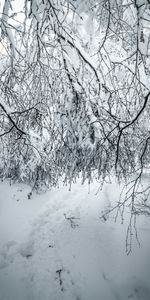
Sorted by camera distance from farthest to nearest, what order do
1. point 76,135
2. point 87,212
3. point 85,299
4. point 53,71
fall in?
point 87,212, point 85,299, point 76,135, point 53,71

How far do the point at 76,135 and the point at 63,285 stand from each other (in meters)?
3.36

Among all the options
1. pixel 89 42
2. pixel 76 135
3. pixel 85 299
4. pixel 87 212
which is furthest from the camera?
pixel 87 212

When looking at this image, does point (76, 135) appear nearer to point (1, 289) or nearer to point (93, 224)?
point (1, 289)

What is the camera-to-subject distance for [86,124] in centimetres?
300

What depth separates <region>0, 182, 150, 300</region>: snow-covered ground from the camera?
4.86 m

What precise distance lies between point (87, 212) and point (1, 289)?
3.11m

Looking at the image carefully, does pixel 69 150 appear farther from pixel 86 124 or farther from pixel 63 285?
pixel 63 285

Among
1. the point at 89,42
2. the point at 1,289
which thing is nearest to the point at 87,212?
the point at 1,289

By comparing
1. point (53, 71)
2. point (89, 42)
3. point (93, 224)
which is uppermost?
point (89, 42)

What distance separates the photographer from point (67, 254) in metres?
5.70

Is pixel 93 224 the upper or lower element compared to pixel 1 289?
upper

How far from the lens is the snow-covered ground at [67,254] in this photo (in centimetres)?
486

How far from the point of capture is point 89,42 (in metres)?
3.67

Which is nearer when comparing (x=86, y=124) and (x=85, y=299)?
(x=86, y=124)
